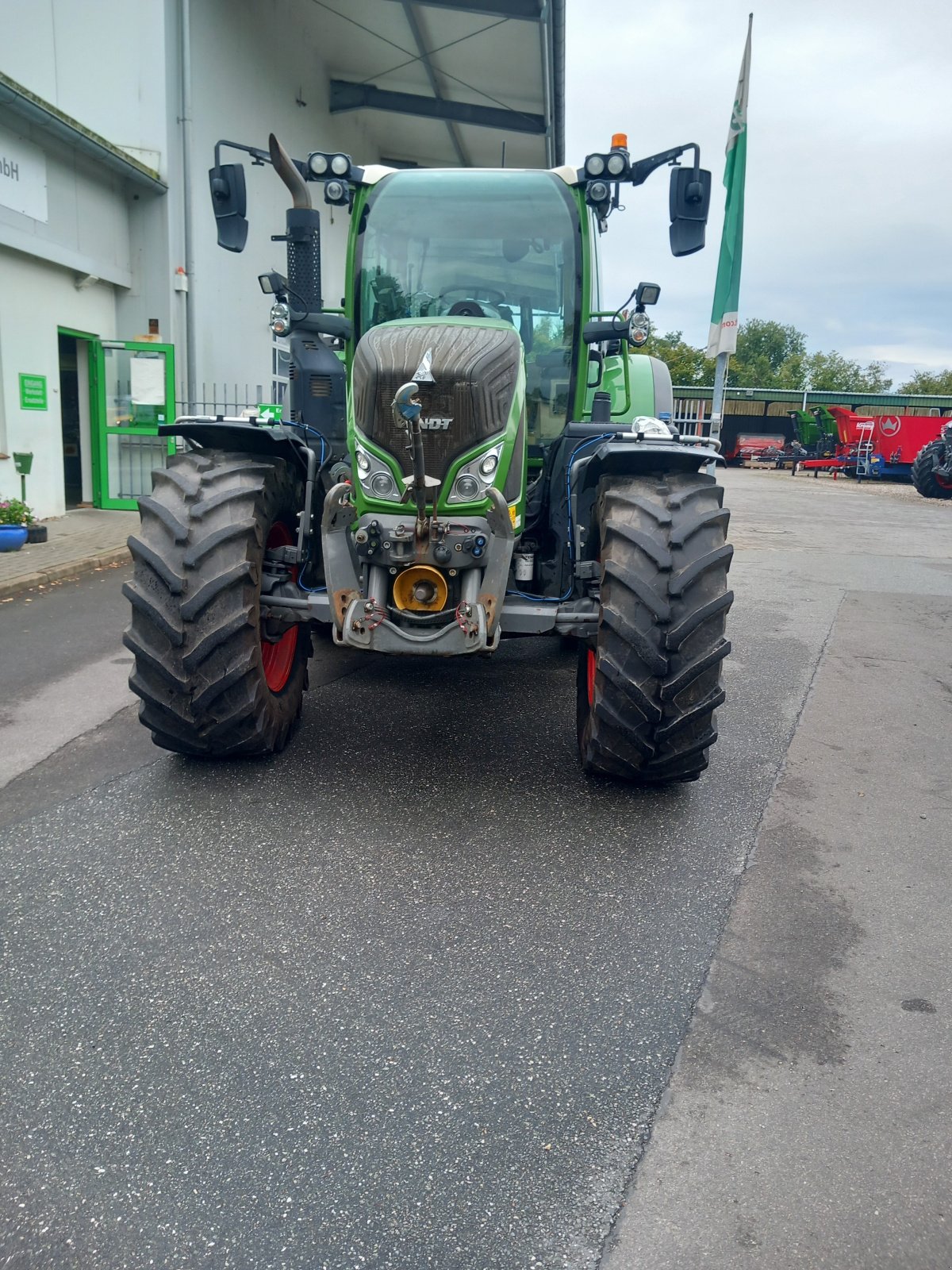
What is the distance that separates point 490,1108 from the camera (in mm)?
2266

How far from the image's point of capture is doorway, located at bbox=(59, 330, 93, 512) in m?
12.3

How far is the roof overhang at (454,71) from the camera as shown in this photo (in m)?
13.9

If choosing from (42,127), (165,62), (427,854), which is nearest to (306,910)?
(427,854)

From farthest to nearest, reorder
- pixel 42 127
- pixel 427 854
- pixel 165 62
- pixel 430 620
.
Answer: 1. pixel 165 62
2. pixel 42 127
3. pixel 430 620
4. pixel 427 854

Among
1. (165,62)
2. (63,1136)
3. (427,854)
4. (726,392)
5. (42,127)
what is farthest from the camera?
(726,392)

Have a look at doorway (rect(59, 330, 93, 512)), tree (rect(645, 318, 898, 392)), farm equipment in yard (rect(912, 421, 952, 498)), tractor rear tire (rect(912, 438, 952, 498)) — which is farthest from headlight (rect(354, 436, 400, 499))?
tree (rect(645, 318, 898, 392))

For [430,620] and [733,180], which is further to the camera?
[733,180]

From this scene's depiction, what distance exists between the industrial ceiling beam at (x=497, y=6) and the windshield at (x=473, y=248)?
404 inches

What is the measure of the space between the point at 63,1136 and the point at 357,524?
239 cm

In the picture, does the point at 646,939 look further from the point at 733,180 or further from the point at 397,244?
the point at 733,180

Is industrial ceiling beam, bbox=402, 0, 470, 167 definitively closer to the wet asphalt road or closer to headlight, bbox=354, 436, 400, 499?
Answer: headlight, bbox=354, 436, 400, 499

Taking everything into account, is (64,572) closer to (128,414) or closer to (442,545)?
(128,414)

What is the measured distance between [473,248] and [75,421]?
9.32 meters

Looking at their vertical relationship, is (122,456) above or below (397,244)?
below
